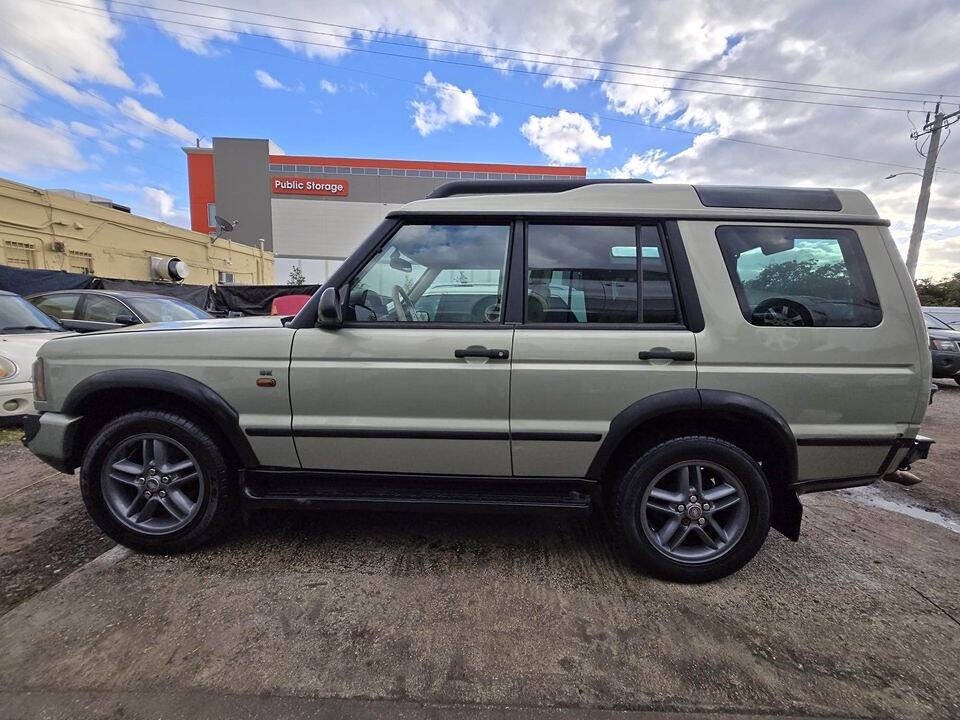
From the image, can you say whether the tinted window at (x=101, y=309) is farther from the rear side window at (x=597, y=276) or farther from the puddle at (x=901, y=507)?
the puddle at (x=901, y=507)

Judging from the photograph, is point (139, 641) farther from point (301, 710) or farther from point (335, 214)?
point (335, 214)

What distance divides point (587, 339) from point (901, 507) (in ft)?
10.5

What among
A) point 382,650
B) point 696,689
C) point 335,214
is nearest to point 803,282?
point 696,689

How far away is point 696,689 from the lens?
5.98 feet

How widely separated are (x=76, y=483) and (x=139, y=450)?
160 centimetres

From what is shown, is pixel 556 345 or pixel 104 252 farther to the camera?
pixel 104 252

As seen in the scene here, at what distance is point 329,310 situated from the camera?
2371mm

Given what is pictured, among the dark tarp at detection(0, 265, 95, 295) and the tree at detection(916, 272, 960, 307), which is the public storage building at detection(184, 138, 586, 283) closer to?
the tree at detection(916, 272, 960, 307)

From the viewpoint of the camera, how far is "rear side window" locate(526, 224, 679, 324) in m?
2.44

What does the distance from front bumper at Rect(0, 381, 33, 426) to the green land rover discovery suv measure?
9.51 ft

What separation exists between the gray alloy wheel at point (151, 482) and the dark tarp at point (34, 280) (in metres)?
9.45

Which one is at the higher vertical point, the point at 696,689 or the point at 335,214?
the point at 335,214

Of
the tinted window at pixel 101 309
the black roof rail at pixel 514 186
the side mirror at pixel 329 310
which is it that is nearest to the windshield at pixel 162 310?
the tinted window at pixel 101 309

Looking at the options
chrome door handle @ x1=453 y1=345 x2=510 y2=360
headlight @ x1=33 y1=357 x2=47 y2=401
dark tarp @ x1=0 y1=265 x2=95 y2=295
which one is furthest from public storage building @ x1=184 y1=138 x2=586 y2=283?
chrome door handle @ x1=453 y1=345 x2=510 y2=360
